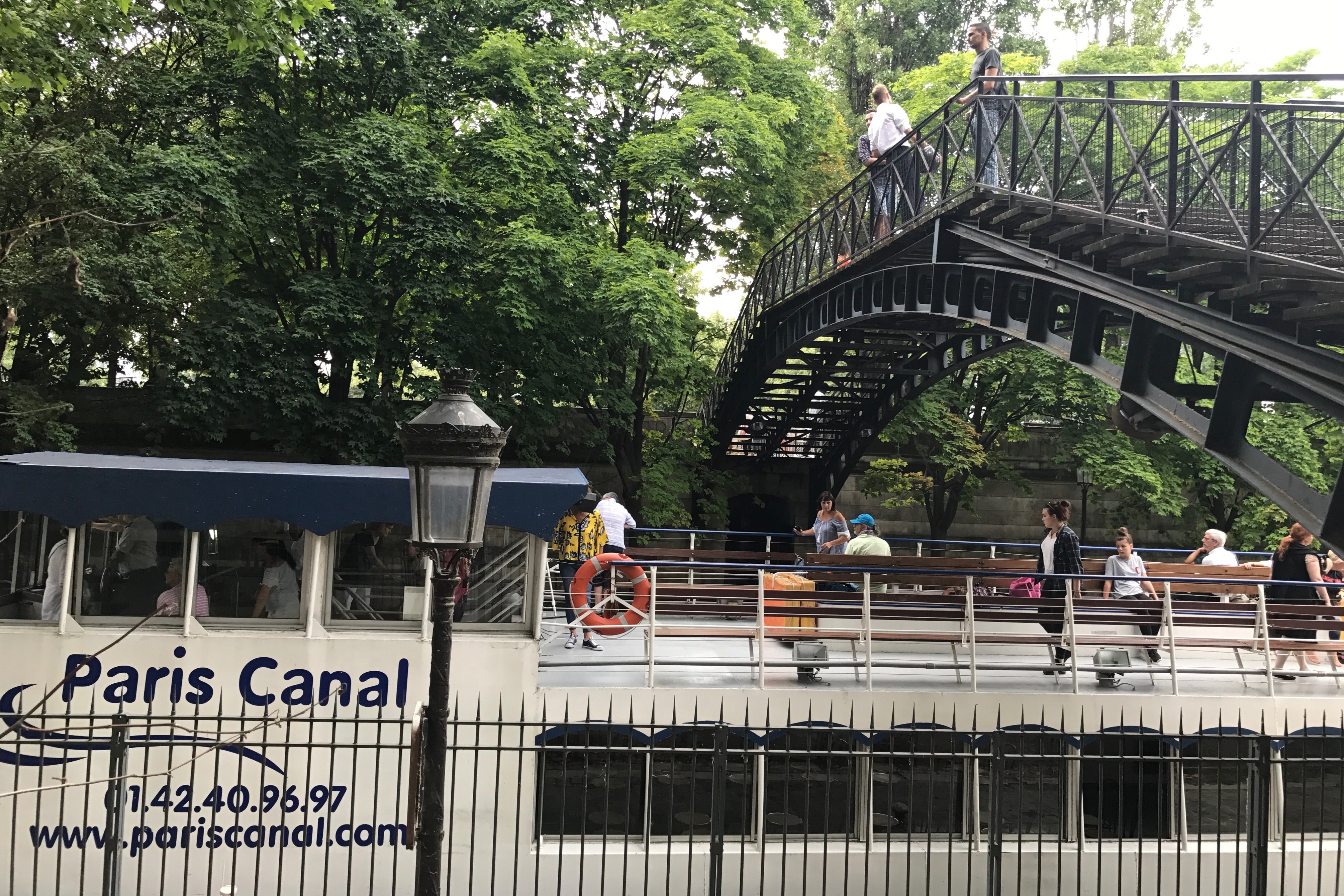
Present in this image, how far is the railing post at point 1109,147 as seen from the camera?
9.66 meters

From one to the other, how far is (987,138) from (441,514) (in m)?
9.40

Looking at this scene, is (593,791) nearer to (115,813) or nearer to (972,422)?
(115,813)

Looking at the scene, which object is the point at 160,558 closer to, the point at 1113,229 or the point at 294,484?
the point at 294,484

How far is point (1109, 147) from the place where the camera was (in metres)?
9.96

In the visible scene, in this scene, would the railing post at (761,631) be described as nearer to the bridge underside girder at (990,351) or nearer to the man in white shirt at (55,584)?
the bridge underside girder at (990,351)

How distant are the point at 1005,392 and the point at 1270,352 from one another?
17324mm

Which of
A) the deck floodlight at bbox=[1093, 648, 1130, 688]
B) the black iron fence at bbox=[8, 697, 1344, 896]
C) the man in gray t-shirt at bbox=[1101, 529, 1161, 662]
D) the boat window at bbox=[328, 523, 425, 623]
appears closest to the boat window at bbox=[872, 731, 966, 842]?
the black iron fence at bbox=[8, 697, 1344, 896]

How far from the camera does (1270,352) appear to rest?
27.0 feet

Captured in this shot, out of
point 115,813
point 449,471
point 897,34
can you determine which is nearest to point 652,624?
point 115,813

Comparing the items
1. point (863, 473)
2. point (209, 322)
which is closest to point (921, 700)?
point (209, 322)

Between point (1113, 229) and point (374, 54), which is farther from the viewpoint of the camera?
point (374, 54)

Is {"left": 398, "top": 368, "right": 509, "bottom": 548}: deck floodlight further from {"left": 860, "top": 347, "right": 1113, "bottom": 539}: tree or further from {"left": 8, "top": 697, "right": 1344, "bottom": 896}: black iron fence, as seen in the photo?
{"left": 860, "top": 347, "right": 1113, "bottom": 539}: tree

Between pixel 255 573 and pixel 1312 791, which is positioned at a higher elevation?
pixel 255 573

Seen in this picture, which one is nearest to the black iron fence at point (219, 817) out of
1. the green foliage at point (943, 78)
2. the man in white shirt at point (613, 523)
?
the man in white shirt at point (613, 523)
